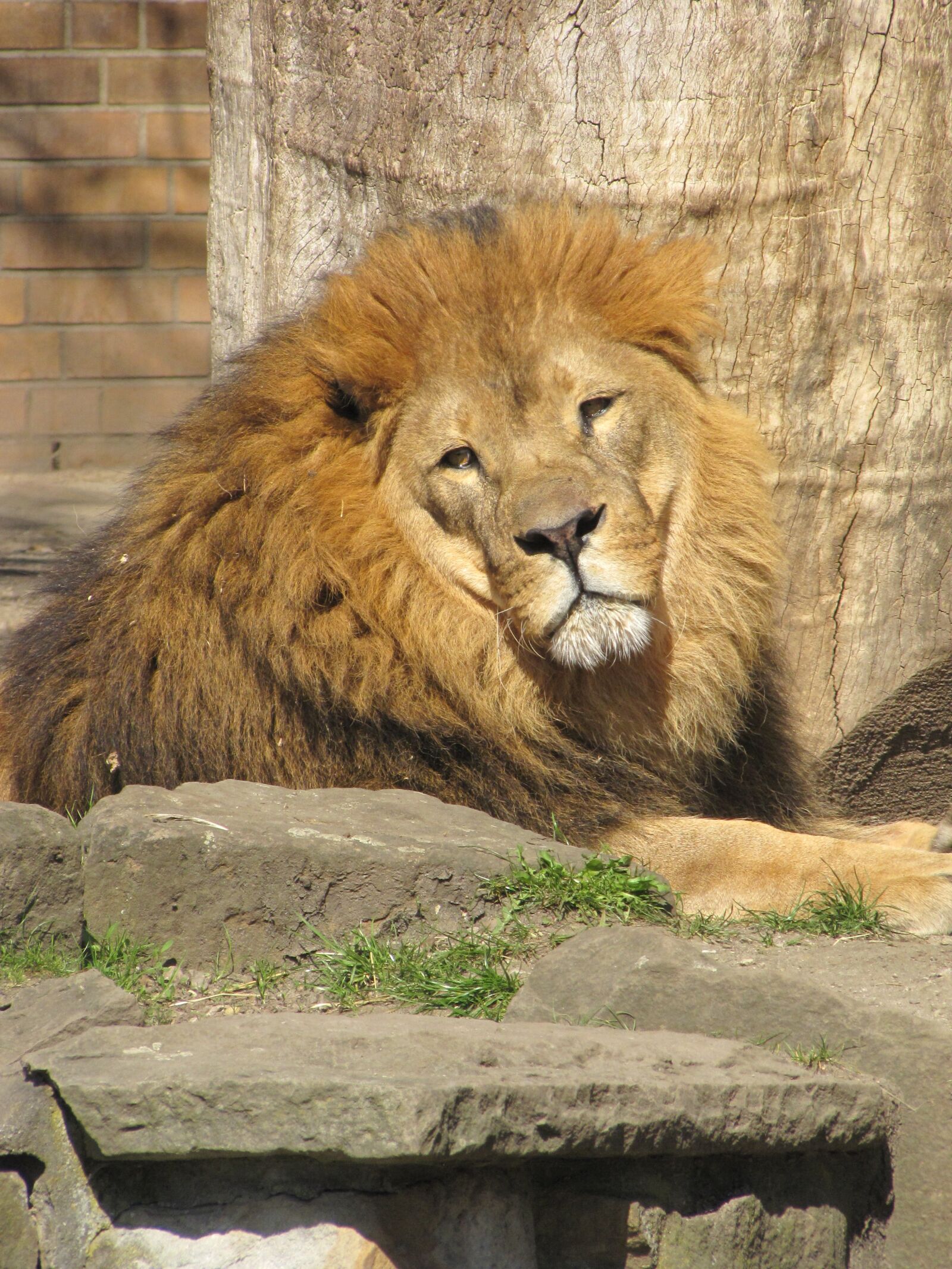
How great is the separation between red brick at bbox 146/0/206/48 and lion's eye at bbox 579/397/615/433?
6503 mm

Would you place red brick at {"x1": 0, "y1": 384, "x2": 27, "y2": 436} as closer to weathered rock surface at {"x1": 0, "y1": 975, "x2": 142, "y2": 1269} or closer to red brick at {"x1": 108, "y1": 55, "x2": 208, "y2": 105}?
red brick at {"x1": 108, "y1": 55, "x2": 208, "y2": 105}

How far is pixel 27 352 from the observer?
9.41 m

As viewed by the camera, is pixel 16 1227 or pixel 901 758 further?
pixel 901 758

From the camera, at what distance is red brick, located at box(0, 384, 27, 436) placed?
9375 millimetres

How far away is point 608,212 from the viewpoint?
12.7 feet

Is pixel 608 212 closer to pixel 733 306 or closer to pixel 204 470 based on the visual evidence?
pixel 733 306

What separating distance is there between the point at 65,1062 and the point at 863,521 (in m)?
2.85

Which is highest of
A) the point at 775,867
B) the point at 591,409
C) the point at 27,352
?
the point at 27,352

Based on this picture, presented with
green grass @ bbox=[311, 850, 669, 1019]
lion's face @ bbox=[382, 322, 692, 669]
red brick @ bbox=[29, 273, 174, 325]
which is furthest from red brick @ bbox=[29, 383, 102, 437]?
green grass @ bbox=[311, 850, 669, 1019]

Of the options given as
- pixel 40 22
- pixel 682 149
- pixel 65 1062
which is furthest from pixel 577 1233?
pixel 40 22

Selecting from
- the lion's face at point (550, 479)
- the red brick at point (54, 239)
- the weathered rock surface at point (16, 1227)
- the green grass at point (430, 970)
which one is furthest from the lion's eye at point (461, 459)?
the red brick at point (54, 239)

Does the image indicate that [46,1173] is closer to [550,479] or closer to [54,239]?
[550,479]

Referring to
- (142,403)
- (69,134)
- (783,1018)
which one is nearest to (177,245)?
(69,134)

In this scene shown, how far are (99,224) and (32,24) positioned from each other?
1.27 meters
